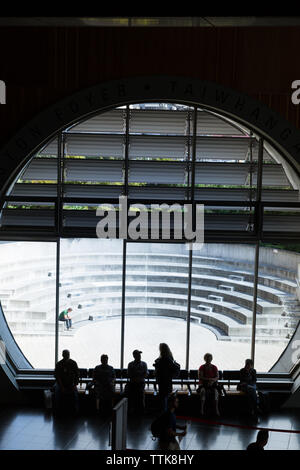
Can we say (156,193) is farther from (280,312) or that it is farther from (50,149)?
(280,312)

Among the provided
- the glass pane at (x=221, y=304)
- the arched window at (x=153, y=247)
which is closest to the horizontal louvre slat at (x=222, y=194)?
the arched window at (x=153, y=247)

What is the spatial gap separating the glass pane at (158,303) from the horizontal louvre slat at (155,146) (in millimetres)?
1826

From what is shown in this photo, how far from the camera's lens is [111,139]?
10398 mm

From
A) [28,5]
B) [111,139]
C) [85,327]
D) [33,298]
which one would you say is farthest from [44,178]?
[28,5]

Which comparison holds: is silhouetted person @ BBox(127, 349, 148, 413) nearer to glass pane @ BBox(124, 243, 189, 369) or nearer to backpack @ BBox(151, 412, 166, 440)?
glass pane @ BBox(124, 243, 189, 369)

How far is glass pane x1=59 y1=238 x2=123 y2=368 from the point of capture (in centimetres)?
1064

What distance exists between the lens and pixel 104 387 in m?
9.85

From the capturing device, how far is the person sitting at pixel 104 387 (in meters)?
9.84

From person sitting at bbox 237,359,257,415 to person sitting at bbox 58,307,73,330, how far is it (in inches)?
136

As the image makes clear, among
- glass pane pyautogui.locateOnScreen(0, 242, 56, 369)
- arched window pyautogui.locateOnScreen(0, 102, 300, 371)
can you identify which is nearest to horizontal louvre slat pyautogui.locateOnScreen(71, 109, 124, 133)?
arched window pyautogui.locateOnScreen(0, 102, 300, 371)

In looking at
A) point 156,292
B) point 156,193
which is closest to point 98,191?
point 156,193

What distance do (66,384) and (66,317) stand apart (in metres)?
1.41

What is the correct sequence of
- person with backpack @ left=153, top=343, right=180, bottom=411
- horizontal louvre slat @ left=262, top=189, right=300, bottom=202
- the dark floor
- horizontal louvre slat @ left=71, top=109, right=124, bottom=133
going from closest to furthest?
the dark floor
person with backpack @ left=153, top=343, right=180, bottom=411
horizontal louvre slat @ left=71, top=109, right=124, bottom=133
horizontal louvre slat @ left=262, top=189, right=300, bottom=202

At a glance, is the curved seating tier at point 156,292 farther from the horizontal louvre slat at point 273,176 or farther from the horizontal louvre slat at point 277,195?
the horizontal louvre slat at point 273,176
